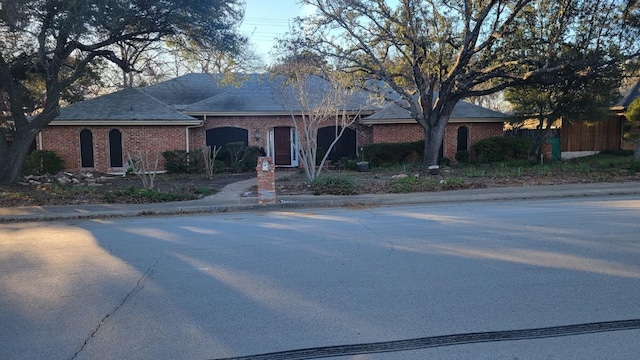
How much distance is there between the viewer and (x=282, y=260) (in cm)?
624

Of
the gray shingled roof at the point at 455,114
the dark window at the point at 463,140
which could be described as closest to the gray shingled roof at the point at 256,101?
the gray shingled roof at the point at 455,114

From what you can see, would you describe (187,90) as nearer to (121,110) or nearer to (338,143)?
(121,110)

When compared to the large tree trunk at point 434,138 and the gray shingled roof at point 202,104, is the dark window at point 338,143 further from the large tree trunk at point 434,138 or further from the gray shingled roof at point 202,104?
the large tree trunk at point 434,138

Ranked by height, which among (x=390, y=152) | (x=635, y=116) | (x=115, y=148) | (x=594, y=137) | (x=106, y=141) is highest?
(x=635, y=116)

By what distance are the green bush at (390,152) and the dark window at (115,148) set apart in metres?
11.8

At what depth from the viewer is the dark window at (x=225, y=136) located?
23245mm

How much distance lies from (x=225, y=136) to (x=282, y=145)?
304 cm

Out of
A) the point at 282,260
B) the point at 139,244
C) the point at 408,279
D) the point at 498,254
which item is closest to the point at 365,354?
the point at 408,279

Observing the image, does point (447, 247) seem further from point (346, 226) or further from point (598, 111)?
point (598, 111)

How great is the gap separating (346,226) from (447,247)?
2.52 m

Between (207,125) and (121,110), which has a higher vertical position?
(121,110)

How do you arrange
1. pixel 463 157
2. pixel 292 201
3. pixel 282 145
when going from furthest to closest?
pixel 282 145, pixel 463 157, pixel 292 201

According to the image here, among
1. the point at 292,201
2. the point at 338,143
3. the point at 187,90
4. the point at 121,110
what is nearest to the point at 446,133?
the point at 338,143

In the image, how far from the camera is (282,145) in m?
23.8
